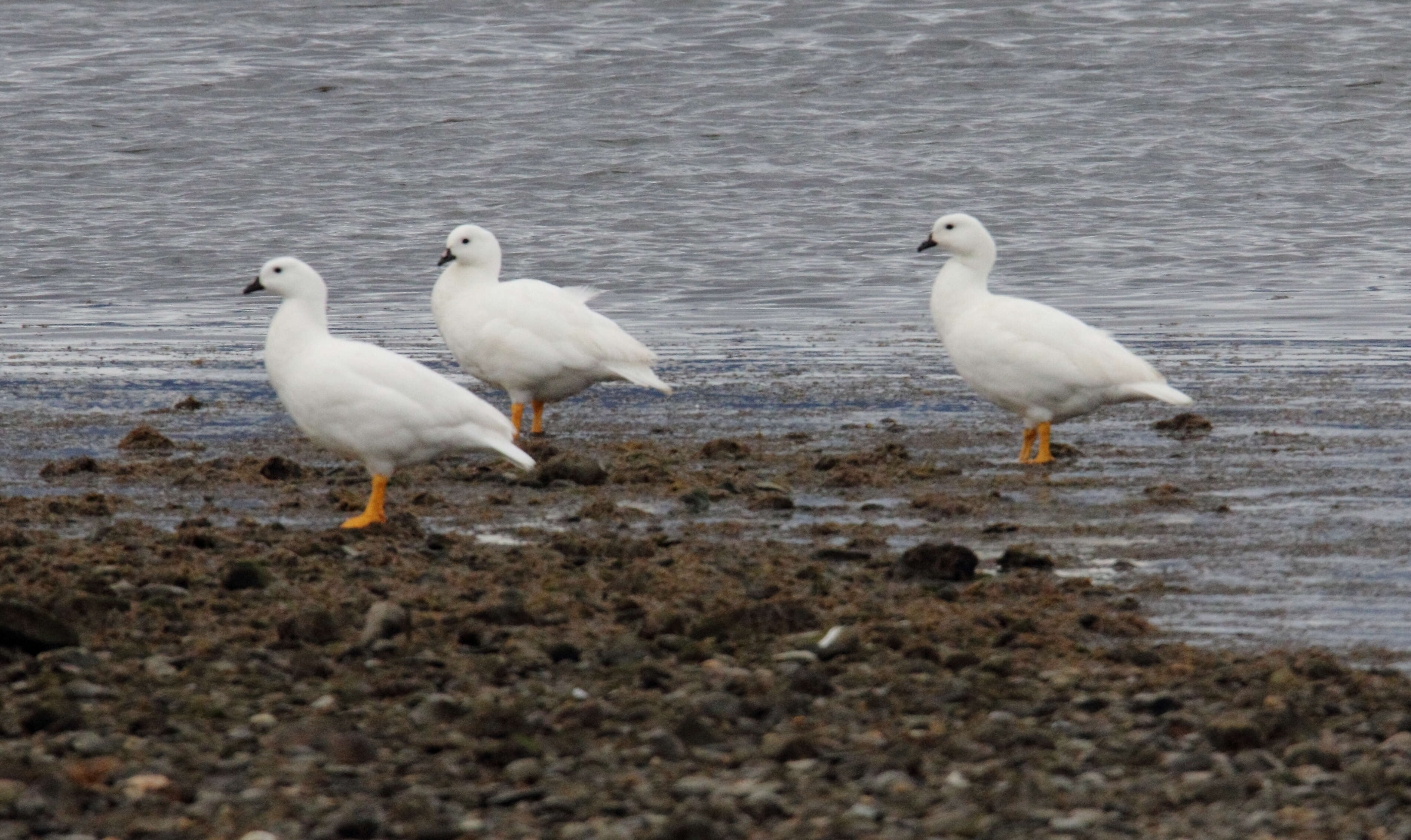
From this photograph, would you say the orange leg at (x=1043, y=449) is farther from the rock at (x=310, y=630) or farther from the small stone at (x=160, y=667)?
the small stone at (x=160, y=667)

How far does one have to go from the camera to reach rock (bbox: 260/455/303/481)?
11.5 metres

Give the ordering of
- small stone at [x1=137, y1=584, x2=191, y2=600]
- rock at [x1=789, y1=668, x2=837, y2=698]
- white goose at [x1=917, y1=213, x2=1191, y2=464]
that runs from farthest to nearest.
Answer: white goose at [x1=917, y1=213, x2=1191, y2=464], small stone at [x1=137, y1=584, x2=191, y2=600], rock at [x1=789, y1=668, x2=837, y2=698]

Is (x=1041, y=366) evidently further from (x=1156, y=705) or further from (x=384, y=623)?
(x=384, y=623)

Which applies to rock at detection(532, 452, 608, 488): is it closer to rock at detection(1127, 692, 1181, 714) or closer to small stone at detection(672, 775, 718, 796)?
rock at detection(1127, 692, 1181, 714)

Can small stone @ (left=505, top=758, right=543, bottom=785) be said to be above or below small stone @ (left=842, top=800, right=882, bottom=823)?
below

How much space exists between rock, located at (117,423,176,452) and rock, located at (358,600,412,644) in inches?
215

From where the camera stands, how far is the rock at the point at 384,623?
7.36 metres

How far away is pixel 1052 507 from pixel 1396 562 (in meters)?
2.12

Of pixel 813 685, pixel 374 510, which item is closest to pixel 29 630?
pixel 813 685

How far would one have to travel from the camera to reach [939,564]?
28.4 feet

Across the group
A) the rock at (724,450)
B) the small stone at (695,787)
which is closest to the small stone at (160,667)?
the small stone at (695,787)

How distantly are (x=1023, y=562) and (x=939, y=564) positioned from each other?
534 millimetres

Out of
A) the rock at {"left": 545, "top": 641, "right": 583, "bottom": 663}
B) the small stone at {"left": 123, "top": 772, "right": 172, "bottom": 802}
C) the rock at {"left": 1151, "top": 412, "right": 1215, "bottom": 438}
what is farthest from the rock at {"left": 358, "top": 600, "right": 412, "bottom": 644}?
the rock at {"left": 1151, "top": 412, "right": 1215, "bottom": 438}

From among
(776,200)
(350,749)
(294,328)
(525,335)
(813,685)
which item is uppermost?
(294,328)
